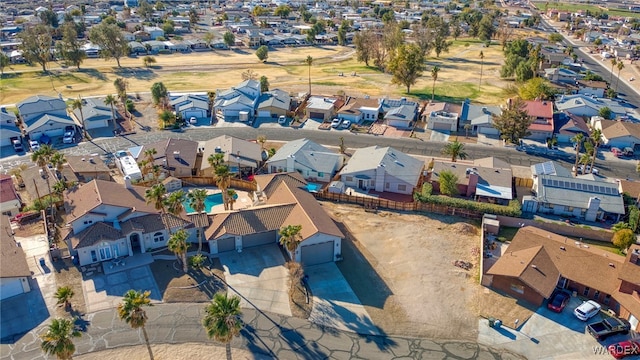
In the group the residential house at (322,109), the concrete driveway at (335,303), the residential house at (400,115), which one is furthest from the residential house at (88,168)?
the residential house at (400,115)

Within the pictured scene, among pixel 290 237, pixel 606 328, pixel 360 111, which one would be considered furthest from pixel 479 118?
pixel 290 237

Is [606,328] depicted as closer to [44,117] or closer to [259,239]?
[259,239]

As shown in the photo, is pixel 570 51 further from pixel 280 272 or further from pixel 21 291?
pixel 21 291

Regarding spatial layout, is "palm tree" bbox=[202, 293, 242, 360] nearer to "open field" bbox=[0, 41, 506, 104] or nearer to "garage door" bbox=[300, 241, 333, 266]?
"garage door" bbox=[300, 241, 333, 266]

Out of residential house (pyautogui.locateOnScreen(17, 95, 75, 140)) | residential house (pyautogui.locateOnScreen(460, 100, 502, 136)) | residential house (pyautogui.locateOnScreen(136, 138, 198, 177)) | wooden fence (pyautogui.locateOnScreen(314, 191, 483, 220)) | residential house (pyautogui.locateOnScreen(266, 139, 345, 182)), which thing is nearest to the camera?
wooden fence (pyautogui.locateOnScreen(314, 191, 483, 220))

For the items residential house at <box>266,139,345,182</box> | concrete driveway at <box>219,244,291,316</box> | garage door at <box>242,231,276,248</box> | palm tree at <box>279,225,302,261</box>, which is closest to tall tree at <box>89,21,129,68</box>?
residential house at <box>266,139,345,182</box>

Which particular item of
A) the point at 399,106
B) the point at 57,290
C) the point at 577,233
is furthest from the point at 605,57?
the point at 57,290

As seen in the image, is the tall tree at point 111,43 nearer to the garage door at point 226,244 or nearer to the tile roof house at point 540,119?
the garage door at point 226,244
